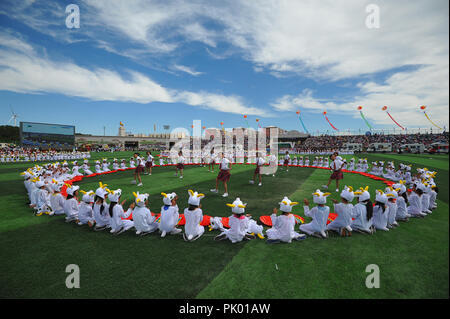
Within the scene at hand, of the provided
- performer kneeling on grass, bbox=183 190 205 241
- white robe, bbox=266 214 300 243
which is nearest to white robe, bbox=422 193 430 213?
white robe, bbox=266 214 300 243

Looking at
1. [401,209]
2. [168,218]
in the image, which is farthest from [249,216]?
[401,209]

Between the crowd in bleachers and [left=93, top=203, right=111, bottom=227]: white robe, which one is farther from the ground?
the crowd in bleachers

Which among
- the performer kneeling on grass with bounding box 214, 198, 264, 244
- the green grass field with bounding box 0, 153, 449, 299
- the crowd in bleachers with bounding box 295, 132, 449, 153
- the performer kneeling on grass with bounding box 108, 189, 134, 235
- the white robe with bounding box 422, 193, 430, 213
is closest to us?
the green grass field with bounding box 0, 153, 449, 299

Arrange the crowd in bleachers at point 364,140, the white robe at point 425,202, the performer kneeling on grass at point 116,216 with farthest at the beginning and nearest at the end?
the crowd in bleachers at point 364,140 → the white robe at point 425,202 → the performer kneeling on grass at point 116,216

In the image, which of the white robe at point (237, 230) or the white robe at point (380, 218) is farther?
the white robe at point (380, 218)

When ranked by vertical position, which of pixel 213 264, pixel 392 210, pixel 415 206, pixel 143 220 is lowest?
pixel 213 264

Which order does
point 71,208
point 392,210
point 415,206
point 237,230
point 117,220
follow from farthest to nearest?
point 415,206
point 71,208
point 392,210
point 117,220
point 237,230

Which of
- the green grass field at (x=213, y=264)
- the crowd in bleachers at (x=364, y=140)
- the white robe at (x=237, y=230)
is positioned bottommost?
the green grass field at (x=213, y=264)

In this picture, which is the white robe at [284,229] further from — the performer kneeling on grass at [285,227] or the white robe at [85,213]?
the white robe at [85,213]

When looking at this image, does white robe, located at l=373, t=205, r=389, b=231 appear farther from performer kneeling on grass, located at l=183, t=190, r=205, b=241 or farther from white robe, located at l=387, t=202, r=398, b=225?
performer kneeling on grass, located at l=183, t=190, r=205, b=241

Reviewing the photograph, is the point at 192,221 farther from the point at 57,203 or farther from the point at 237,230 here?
the point at 57,203

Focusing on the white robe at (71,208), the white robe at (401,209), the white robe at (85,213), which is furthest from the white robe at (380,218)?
the white robe at (71,208)

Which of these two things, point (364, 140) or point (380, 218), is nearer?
point (380, 218)
